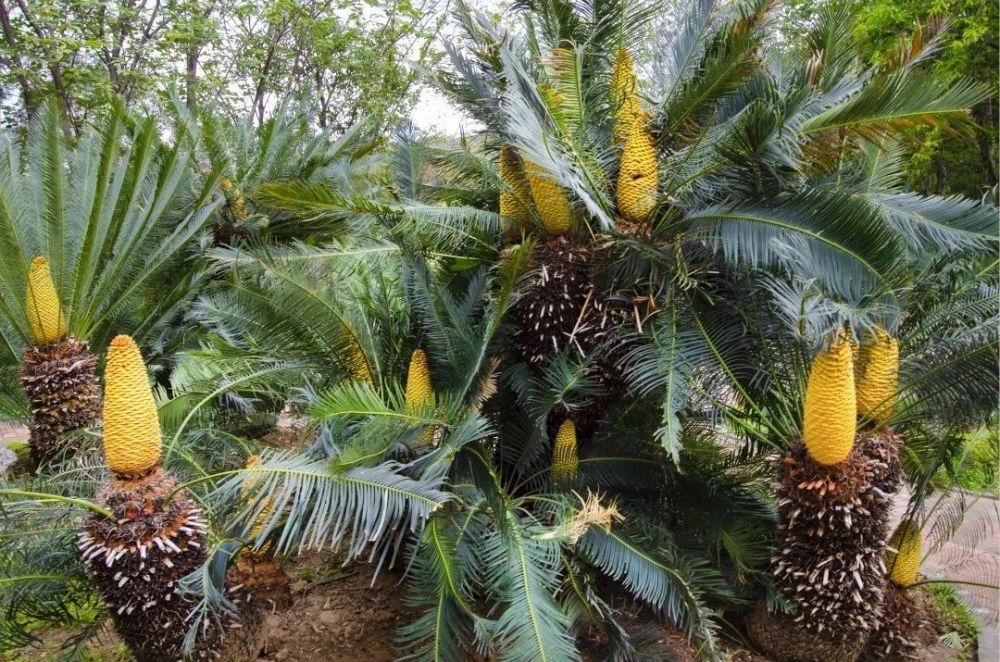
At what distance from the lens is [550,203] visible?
356 cm

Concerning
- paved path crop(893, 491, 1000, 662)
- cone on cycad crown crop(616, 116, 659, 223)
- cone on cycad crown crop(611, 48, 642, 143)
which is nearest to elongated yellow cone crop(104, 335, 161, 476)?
cone on cycad crown crop(616, 116, 659, 223)

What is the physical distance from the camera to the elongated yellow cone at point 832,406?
2928 millimetres

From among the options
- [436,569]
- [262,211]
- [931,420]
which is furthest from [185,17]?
[931,420]

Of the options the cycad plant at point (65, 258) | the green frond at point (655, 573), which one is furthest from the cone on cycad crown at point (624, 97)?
the cycad plant at point (65, 258)

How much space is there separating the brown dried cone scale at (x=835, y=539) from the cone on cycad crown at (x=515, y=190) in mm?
1773

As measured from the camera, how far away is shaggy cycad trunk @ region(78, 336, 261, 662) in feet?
8.55

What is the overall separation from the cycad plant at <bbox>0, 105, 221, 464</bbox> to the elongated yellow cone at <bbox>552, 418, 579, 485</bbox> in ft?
9.19

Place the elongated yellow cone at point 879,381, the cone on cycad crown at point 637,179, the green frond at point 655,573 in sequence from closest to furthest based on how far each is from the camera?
the green frond at point 655,573
the elongated yellow cone at point 879,381
the cone on cycad crown at point 637,179

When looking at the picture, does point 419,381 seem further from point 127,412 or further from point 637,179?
point 637,179

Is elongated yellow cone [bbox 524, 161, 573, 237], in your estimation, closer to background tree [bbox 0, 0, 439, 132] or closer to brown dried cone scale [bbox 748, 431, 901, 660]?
brown dried cone scale [bbox 748, 431, 901, 660]

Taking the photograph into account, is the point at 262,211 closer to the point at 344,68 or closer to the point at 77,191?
the point at 77,191

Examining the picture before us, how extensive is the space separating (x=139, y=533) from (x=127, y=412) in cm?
45

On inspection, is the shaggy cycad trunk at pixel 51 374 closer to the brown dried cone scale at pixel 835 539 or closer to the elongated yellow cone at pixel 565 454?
the elongated yellow cone at pixel 565 454

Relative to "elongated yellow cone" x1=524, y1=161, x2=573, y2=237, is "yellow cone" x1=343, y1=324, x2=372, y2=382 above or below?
below
